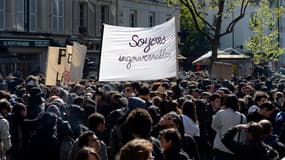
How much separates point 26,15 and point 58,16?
2.95m

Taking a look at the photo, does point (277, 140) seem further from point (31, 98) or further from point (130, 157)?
point (31, 98)

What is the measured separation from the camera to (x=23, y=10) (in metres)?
33.1

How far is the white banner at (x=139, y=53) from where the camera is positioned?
42.0ft

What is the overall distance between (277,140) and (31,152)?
331 centimetres

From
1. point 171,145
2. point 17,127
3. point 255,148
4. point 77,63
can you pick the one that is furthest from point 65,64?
point 171,145

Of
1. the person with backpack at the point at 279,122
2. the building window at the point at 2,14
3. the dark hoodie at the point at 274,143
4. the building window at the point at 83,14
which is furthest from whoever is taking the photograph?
the building window at the point at 83,14

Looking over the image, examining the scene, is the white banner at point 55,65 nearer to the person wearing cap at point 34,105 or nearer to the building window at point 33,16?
the person wearing cap at point 34,105

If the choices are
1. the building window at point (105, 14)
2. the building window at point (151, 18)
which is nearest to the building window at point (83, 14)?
the building window at point (105, 14)

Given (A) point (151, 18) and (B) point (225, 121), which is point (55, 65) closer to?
(B) point (225, 121)

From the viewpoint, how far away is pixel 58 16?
3578 centimetres

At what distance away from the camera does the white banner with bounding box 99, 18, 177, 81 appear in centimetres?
1280

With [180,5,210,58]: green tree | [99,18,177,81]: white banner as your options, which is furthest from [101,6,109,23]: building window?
[99,18,177,81]: white banner

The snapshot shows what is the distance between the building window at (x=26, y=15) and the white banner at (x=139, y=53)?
2033cm

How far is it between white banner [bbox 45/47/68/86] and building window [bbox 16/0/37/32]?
1794 cm
